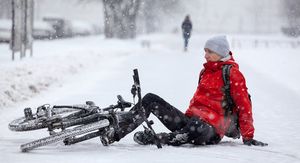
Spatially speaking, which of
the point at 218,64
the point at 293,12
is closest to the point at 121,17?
the point at 293,12

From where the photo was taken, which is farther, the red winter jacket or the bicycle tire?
the red winter jacket

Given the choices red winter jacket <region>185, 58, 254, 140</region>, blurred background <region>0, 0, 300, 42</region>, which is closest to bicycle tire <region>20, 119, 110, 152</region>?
red winter jacket <region>185, 58, 254, 140</region>

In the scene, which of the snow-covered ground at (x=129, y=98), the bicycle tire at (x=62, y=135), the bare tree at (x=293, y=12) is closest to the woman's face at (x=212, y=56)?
the snow-covered ground at (x=129, y=98)

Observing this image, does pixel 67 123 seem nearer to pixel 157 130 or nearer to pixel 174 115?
pixel 174 115

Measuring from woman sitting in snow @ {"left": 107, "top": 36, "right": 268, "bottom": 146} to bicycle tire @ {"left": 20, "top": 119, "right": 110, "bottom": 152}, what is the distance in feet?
0.54

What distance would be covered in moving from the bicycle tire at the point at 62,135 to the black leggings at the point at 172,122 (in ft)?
0.78

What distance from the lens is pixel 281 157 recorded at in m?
5.73

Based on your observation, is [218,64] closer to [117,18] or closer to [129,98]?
[129,98]

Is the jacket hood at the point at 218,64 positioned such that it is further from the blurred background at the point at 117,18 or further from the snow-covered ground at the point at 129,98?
the blurred background at the point at 117,18

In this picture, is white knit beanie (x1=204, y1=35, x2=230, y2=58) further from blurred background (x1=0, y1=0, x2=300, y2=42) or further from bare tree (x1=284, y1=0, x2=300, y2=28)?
bare tree (x1=284, y1=0, x2=300, y2=28)

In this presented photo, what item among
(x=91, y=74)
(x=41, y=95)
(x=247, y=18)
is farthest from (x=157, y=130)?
(x=247, y=18)

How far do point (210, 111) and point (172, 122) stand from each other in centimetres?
47

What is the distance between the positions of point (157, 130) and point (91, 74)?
9182 millimetres

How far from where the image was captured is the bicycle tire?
220 inches
